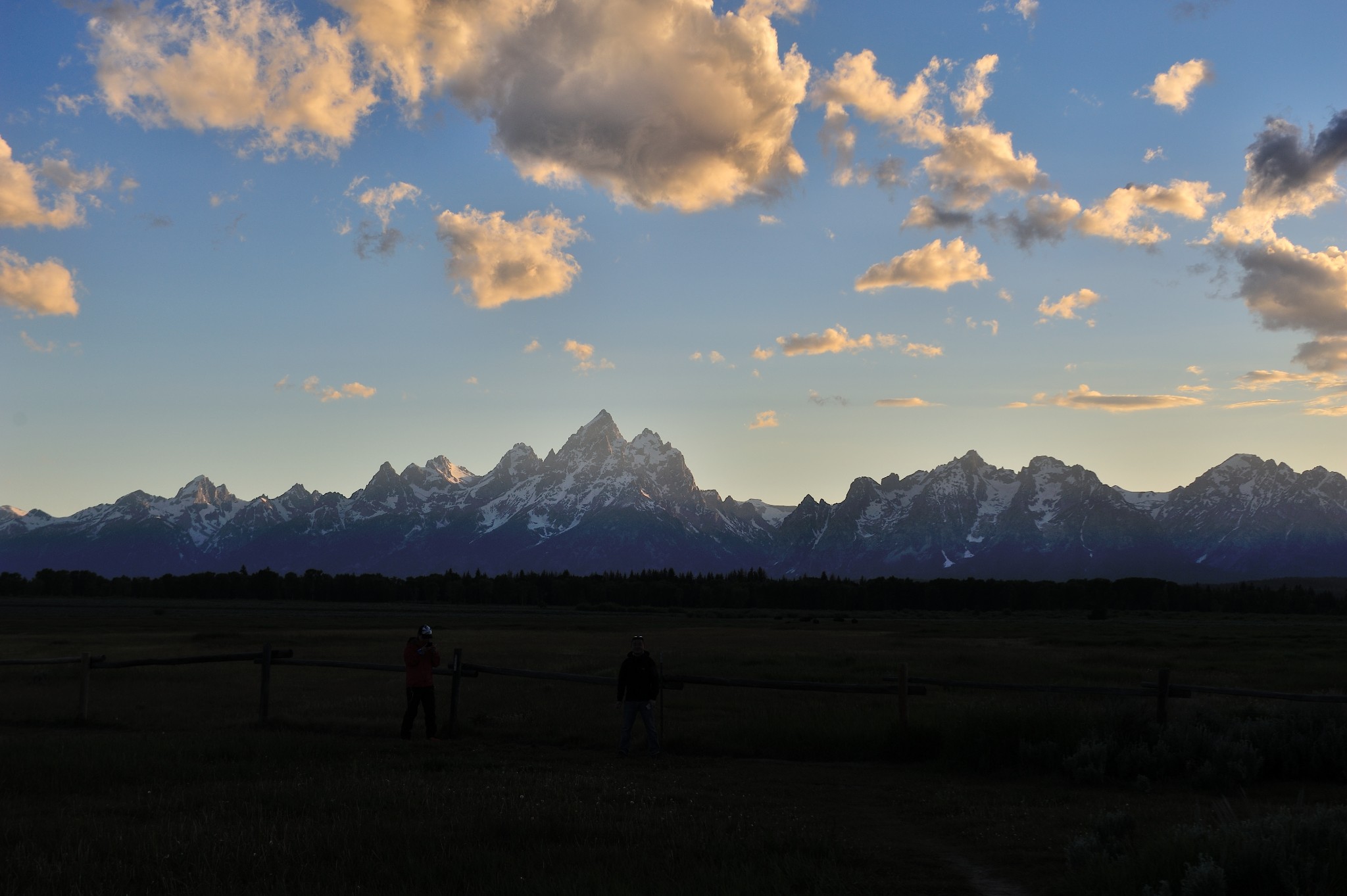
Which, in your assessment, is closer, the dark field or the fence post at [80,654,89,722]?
the dark field

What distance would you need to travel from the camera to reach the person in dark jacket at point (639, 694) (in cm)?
1894

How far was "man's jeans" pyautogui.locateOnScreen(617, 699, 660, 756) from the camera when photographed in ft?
62.0

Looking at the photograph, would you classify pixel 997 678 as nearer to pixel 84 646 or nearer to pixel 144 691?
pixel 144 691

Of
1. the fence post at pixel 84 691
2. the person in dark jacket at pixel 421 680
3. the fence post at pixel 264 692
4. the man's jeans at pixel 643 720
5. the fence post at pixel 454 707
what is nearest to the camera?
the man's jeans at pixel 643 720

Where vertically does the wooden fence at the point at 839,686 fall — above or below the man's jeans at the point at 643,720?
above

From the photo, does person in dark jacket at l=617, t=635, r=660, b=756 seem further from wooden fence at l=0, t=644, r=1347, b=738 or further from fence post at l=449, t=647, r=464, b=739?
fence post at l=449, t=647, r=464, b=739

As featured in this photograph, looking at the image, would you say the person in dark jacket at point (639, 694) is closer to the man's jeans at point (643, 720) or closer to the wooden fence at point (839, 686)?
the man's jeans at point (643, 720)

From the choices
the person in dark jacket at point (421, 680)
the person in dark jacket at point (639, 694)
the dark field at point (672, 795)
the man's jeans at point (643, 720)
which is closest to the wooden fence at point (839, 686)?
the dark field at point (672, 795)

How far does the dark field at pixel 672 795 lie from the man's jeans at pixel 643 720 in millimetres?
618

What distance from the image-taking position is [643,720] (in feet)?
62.4

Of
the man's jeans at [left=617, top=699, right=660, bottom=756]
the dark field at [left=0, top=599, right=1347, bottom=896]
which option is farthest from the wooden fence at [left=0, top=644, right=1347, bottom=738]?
the man's jeans at [left=617, top=699, right=660, bottom=756]

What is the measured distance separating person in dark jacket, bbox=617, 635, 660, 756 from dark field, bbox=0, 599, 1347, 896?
0.73 metres

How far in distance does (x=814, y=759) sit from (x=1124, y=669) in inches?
1162

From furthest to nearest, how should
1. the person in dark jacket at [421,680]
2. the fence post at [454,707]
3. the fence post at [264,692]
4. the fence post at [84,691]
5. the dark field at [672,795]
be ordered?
the fence post at [84,691] → the fence post at [264,692] → the fence post at [454,707] → the person in dark jacket at [421,680] → the dark field at [672,795]
